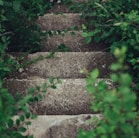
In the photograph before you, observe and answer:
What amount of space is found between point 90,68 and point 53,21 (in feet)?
4.32

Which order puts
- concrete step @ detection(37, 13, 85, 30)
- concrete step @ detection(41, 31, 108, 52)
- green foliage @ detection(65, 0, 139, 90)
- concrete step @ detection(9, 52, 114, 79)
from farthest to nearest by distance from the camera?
concrete step @ detection(37, 13, 85, 30)
concrete step @ detection(41, 31, 108, 52)
concrete step @ detection(9, 52, 114, 79)
green foliage @ detection(65, 0, 139, 90)

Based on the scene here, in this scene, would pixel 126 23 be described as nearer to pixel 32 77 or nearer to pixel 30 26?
pixel 32 77

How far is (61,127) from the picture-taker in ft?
8.18

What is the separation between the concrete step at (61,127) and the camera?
246cm

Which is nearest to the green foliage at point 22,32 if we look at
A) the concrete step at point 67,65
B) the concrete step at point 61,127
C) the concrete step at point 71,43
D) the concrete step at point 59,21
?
the concrete step at point 71,43

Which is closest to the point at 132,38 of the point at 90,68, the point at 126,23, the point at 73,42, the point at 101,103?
the point at 126,23

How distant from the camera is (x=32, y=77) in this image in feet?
10.3

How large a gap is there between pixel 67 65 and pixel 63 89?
417mm

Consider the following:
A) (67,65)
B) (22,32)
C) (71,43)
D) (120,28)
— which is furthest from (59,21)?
(120,28)

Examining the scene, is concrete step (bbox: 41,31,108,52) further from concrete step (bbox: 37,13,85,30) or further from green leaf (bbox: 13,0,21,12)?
green leaf (bbox: 13,0,21,12)

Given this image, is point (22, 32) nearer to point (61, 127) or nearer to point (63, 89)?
point (63, 89)

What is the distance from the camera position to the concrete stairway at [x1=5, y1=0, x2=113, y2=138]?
2.49 metres

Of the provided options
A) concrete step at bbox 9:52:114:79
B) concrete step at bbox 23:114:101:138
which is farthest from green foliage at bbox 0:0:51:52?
concrete step at bbox 23:114:101:138

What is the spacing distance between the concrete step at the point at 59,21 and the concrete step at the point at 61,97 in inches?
56.1
